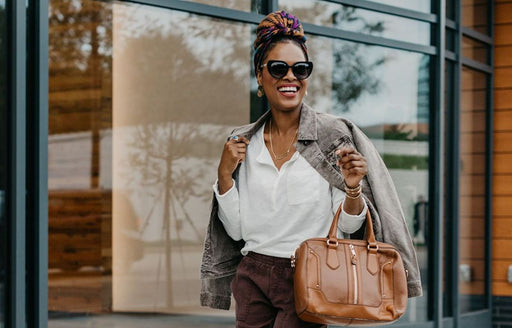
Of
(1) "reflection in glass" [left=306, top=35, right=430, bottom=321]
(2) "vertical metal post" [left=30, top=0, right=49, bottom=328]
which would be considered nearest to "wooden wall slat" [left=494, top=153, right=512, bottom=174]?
(1) "reflection in glass" [left=306, top=35, right=430, bottom=321]

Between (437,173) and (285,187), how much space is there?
432 centimetres

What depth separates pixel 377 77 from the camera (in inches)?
244

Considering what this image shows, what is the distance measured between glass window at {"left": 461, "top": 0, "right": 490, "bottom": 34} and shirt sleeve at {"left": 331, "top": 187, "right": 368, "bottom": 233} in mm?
4943

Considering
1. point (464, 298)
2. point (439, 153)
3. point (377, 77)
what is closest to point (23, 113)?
point (377, 77)

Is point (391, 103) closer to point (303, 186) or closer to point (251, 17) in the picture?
point (251, 17)

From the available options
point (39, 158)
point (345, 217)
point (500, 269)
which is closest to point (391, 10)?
point (500, 269)

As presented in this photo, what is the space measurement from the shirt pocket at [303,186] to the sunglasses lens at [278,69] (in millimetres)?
313

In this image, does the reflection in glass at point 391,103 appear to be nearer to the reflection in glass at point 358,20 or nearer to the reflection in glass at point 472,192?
the reflection in glass at point 358,20

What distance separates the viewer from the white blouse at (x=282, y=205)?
250cm

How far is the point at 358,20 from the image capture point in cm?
597

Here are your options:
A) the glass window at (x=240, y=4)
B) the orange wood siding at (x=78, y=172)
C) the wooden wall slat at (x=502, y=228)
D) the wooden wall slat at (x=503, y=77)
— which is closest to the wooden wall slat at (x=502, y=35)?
the wooden wall slat at (x=503, y=77)

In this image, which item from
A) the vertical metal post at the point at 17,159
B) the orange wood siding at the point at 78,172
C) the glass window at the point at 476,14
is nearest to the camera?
the vertical metal post at the point at 17,159

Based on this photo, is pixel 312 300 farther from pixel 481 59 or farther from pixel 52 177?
pixel 481 59

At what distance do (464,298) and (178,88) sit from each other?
3.30 meters
